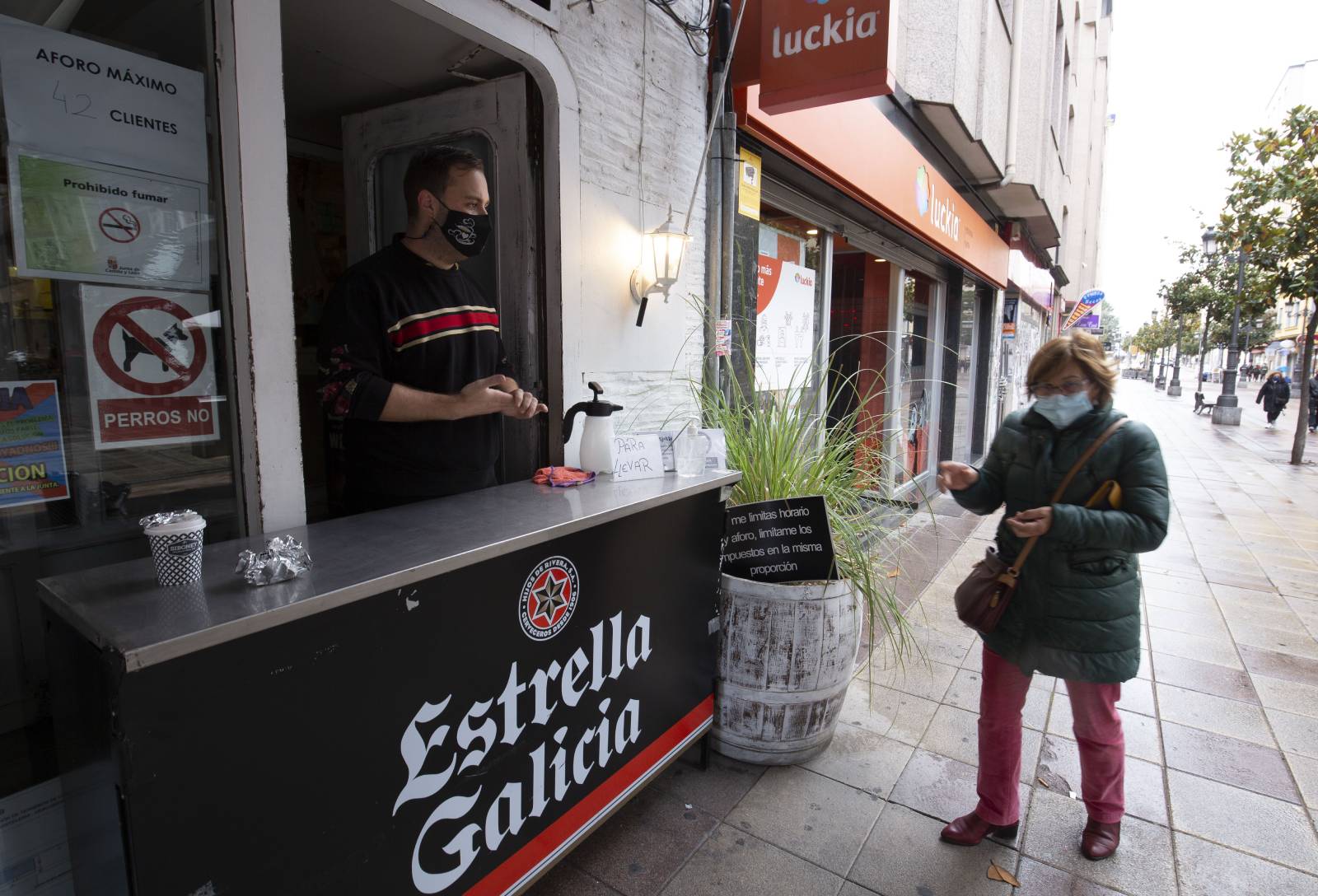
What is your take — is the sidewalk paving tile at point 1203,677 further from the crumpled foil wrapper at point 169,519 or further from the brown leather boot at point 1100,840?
the crumpled foil wrapper at point 169,519

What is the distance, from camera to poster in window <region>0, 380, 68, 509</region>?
163 centimetres

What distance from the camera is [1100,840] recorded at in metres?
2.25

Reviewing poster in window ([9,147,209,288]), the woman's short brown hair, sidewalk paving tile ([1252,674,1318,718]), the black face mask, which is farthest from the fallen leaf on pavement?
poster in window ([9,147,209,288])

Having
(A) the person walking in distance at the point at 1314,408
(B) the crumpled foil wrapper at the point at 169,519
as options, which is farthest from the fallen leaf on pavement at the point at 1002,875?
(A) the person walking in distance at the point at 1314,408

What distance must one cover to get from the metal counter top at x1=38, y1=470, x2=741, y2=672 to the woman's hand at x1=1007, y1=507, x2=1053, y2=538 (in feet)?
3.39

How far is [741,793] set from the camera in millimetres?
2555

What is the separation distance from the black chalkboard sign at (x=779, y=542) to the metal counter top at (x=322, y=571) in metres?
0.55

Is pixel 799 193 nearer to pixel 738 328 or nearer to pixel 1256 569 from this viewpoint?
pixel 738 328

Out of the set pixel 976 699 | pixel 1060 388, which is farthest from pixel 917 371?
pixel 1060 388

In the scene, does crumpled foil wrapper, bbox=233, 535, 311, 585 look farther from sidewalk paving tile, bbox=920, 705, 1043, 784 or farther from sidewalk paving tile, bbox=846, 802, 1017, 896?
sidewalk paving tile, bbox=920, 705, 1043, 784

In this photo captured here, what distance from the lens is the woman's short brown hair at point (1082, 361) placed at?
2.14 metres

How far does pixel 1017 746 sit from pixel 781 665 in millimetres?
785

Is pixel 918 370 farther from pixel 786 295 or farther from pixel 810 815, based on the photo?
pixel 810 815

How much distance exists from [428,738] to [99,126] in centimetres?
168
